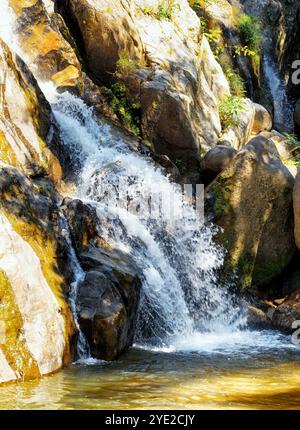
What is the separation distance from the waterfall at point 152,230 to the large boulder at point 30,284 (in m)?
1.86

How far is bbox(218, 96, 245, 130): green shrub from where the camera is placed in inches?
725

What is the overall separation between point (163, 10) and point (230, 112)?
11.6 feet

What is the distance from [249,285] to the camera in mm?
12617

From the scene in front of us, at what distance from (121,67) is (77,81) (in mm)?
1448

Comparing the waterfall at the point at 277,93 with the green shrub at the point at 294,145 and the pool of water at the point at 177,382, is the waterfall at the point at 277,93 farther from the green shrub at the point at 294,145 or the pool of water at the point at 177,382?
the pool of water at the point at 177,382

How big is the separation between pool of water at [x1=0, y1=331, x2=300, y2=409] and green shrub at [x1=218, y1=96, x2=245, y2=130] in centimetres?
1002

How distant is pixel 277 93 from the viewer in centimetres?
2514

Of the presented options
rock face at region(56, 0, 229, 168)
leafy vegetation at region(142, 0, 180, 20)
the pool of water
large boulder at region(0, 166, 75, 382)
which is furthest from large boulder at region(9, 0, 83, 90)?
the pool of water

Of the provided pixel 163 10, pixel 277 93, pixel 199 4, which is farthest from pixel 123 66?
pixel 277 93

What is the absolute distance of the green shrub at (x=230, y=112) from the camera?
725 inches

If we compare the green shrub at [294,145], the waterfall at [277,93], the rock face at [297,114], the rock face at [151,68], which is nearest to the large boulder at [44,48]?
the rock face at [151,68]

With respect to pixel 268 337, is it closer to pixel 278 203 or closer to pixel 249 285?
pixel 249 285

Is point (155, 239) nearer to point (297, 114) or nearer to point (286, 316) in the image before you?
point (286, 316)

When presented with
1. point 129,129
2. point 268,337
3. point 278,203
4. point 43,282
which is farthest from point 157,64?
point 43,282
